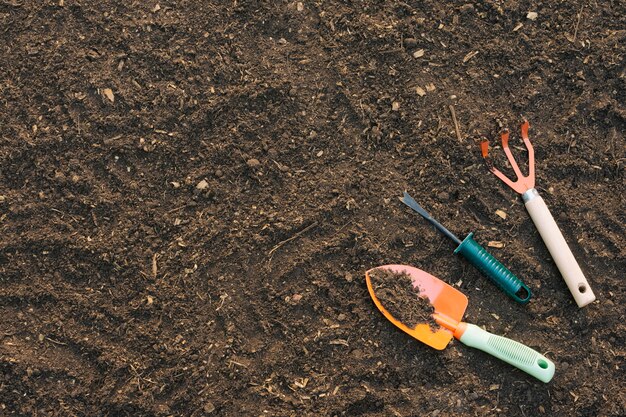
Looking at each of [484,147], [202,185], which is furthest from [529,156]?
[202,185]

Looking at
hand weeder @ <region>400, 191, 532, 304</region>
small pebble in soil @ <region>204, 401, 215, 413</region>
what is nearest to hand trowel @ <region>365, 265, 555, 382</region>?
hand weeder @ <region>400, 191, 532, 304</region>

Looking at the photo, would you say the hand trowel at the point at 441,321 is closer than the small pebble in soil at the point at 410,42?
Yes

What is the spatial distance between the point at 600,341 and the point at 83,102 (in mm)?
1952

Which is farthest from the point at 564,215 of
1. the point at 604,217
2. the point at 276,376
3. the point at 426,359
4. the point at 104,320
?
the point at 104,320

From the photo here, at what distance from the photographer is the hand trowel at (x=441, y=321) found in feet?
6.43

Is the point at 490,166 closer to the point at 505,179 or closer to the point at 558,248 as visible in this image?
the point at 505,179

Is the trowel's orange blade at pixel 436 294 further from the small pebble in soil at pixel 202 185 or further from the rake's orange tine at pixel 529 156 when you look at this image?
the small pebble in soil at pixel 202 185

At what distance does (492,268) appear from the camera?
2018 mm

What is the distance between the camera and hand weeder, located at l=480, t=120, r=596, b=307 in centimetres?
203

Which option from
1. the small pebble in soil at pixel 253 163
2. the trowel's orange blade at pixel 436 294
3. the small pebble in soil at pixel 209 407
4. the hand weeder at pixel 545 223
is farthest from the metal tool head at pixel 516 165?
the small pebble in soil at pixel 209 407

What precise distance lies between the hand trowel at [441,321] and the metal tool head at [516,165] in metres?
0.42

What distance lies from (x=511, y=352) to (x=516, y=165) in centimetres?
64

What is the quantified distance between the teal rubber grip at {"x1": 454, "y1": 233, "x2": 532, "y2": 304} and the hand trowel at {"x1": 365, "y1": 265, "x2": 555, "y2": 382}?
0.39 feet

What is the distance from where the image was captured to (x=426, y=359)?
Result: 2.02m
